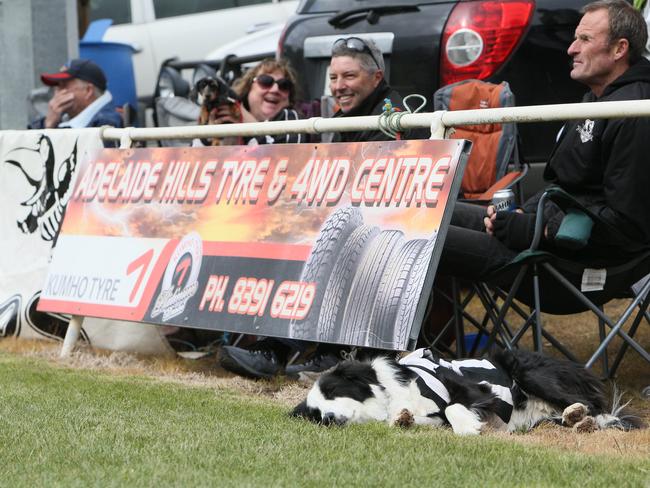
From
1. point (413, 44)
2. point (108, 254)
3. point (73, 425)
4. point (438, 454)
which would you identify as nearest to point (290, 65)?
point (413, 44)

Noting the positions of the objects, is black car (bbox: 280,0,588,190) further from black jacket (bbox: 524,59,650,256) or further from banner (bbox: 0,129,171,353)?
banner (bbox: 0,129,171,353)

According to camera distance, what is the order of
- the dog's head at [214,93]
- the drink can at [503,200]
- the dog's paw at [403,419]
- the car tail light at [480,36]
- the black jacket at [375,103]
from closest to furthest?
the dog's paw at [403,419] < the drink can at [503,200] < the black jacket at [375,103] < the car tail light at [480,36] < the dog's head at [214,93]

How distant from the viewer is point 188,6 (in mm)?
13836

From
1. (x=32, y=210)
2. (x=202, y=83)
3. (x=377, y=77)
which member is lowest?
(x=32, y=210)

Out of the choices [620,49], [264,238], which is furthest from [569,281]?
[264,238]

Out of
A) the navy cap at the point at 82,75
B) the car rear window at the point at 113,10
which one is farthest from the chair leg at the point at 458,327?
the car rear window at the point at 113,10

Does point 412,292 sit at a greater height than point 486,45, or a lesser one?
lesser

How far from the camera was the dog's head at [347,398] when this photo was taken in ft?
15.2

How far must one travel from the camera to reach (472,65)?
7410mm

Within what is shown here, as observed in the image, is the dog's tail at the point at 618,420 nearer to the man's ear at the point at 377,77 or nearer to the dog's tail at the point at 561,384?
the dog's tail at the point at 561,384

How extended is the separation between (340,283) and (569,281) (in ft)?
3.32

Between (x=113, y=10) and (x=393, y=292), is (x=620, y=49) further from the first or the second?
(x=113, y=10)

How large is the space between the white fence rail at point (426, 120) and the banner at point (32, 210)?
1.32 ft

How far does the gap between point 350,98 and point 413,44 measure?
3.62ft
